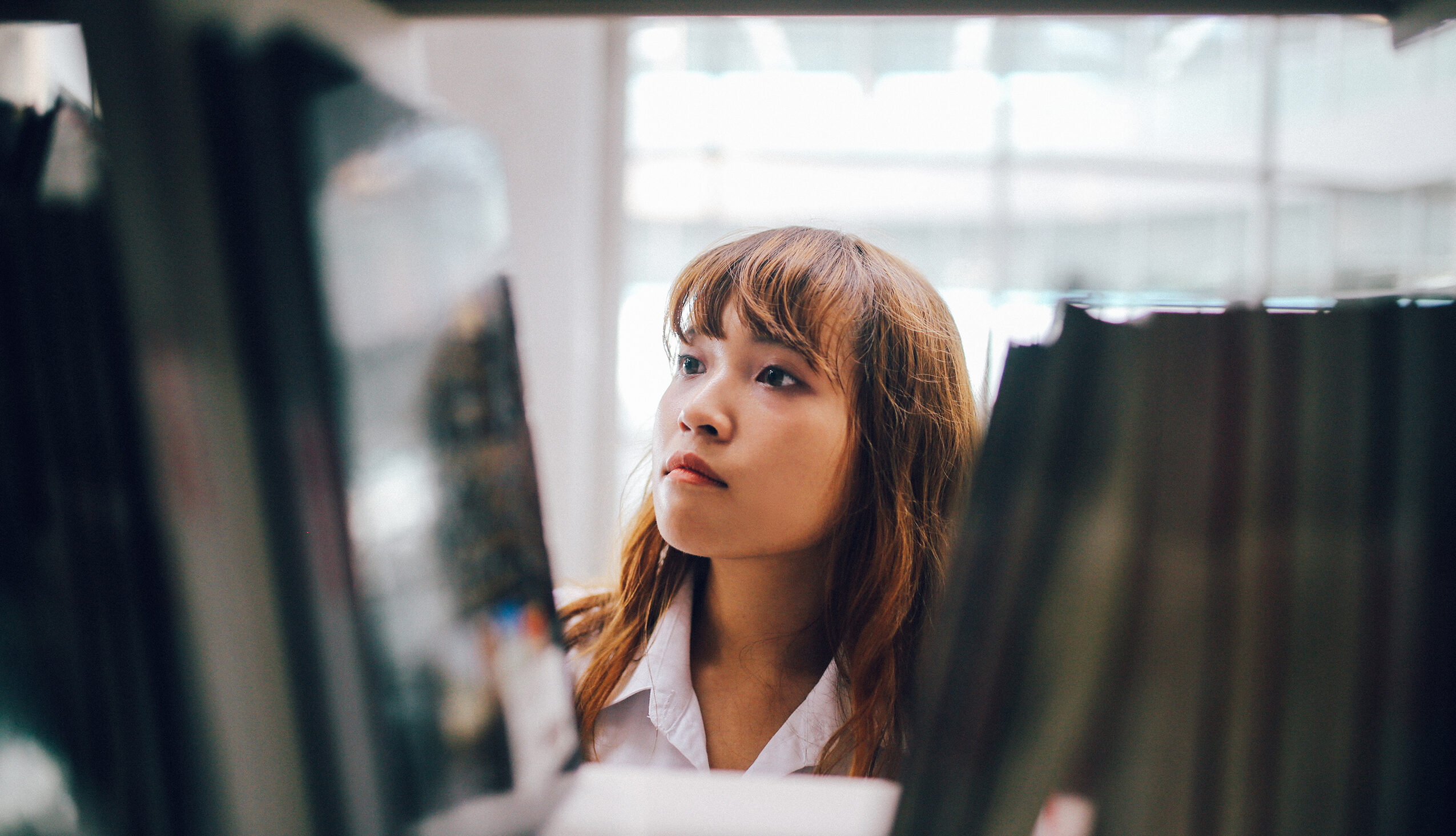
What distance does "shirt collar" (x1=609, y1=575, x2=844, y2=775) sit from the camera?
20.2 inches

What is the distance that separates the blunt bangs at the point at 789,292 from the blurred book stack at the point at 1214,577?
0.97 feet

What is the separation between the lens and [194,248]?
0.82ft

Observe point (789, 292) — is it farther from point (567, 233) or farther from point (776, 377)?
point (567, 233)

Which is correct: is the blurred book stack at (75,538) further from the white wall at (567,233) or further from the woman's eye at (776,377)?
the white wall at (567,233)

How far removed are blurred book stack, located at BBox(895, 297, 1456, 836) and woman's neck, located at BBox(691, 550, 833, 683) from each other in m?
0.31

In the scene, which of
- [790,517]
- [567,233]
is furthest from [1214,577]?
[567,233]

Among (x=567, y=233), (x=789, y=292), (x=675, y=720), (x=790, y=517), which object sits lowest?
(x=675, y=720)

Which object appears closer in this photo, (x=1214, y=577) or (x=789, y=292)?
(x=1214, y=577)

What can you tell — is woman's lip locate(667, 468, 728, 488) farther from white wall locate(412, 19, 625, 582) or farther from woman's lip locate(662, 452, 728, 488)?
white wall locate(412, 19, 625, 582)

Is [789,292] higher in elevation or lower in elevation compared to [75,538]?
higher

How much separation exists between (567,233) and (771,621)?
216 centimetres

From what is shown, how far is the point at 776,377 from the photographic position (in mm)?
545

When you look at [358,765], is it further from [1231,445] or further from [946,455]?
[946,455]

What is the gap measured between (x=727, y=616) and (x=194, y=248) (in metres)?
0.43
